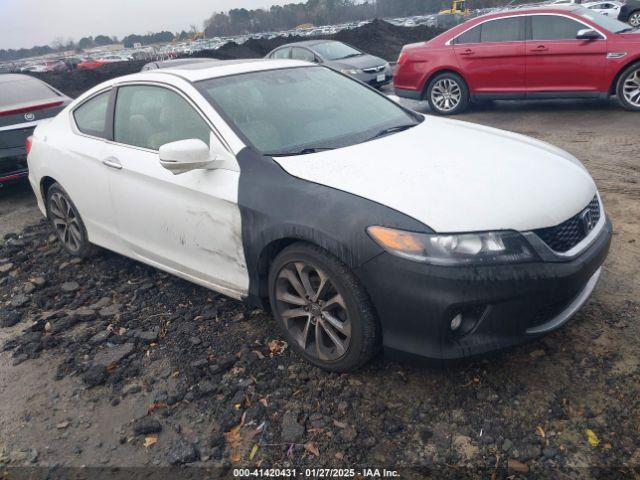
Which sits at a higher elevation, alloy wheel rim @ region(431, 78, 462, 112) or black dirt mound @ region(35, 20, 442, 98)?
black dirt mound @ region(35, 20, 442, 98)

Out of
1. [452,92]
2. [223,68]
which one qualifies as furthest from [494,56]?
[223,68]

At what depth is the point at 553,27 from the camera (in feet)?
28.5

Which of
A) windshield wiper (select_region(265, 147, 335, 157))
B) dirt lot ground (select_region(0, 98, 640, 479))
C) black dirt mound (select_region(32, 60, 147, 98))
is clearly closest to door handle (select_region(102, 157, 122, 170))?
dirt lot ground (select_region(0, 98, 640, 479))

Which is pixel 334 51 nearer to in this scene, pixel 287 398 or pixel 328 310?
pixel 328 310

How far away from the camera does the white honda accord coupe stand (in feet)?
8.39

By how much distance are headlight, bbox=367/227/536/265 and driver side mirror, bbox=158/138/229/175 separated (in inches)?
50.1

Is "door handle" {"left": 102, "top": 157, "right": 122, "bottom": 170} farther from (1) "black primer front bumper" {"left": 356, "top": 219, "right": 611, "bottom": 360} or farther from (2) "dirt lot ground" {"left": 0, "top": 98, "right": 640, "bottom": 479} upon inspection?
(1) "black primer front bumper" {"left": 356, "top": 219, "right": 611, "bottom": 360}

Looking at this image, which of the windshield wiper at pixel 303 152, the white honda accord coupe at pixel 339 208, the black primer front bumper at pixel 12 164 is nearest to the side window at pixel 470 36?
the white honda accord coupe at pixel 339 208

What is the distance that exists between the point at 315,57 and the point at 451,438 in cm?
1195

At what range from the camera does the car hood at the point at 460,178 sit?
8.59ft

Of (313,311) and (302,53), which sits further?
(302,53)

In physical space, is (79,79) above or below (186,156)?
below

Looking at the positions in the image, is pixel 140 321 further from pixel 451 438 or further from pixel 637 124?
pixel 637 124

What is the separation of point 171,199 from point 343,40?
25800 mm
